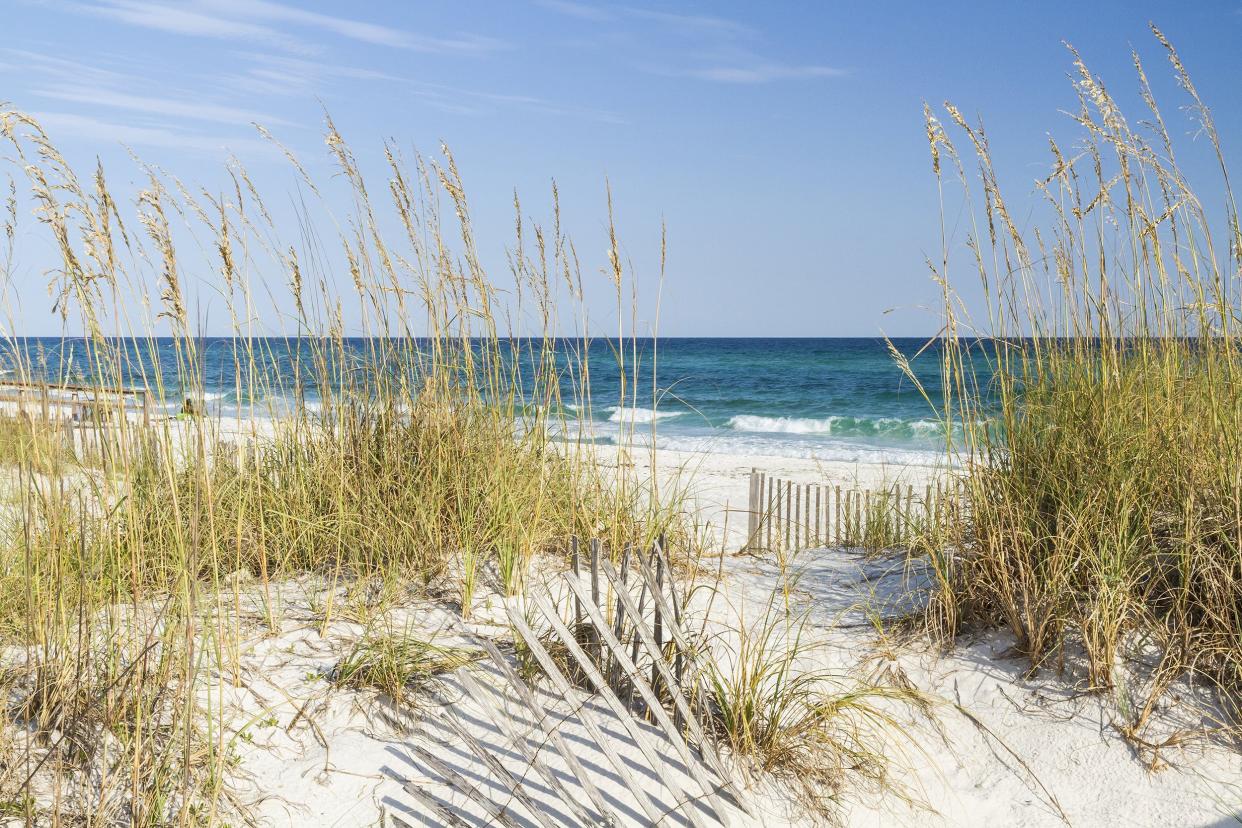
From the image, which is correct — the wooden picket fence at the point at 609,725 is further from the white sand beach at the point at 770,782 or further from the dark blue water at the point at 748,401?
the dark blue water at the point at 748,401

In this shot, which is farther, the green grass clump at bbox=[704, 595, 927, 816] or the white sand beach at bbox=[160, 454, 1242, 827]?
the green grass clump at bbox=[704, 595, 927, 816]

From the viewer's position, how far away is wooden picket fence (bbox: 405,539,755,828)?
2369 mm

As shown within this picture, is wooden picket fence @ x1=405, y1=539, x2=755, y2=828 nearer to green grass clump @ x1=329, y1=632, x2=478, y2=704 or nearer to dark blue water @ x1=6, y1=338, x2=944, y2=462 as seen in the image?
green grass clump @ x1=329, y1=632, x2=478, y2=704

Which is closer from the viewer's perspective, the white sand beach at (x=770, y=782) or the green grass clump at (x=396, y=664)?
the white sand beach at (x=770, y=782)

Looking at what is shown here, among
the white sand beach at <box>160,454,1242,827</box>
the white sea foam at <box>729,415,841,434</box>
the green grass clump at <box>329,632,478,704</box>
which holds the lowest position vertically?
the white sea foam at <box>729,415,841,434</box>

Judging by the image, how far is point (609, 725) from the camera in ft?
9.20

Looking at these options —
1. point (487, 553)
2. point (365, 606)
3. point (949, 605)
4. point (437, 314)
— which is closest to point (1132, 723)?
point (949, 605)

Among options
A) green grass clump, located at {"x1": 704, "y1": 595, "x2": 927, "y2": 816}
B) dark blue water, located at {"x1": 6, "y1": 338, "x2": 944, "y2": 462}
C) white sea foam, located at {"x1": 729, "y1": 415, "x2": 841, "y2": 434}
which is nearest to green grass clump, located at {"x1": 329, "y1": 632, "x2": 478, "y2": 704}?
green grass clump, located at {"x1": 704, "y1": 595, "x2": 927, "y2": 816}

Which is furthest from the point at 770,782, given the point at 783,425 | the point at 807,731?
the point at 783,425

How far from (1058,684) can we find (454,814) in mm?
2104

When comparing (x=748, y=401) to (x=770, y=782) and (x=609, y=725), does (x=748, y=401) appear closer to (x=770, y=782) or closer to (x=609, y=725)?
(x=609, y=725)

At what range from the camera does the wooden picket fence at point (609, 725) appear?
2369mm

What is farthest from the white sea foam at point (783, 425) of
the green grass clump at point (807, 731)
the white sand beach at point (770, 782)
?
the green grass clump at point (807, 731)

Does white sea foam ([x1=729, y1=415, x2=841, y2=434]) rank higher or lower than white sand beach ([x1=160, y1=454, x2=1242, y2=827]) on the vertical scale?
lower
